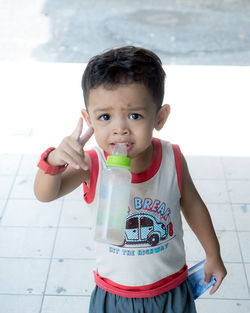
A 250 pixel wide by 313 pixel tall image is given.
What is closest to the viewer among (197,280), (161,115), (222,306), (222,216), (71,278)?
(161,115)

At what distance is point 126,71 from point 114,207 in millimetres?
314

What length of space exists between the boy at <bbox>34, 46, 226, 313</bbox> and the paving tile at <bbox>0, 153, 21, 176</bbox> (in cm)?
159

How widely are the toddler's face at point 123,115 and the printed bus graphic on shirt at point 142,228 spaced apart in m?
0.22

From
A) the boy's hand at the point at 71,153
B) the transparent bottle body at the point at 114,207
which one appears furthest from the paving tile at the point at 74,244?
the boy's hand at the point at 71,153

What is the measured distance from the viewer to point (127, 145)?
112 cm

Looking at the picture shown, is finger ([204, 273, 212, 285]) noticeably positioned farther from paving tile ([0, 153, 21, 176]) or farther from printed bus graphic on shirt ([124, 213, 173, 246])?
paving tile ([0, 153, 21, 176])

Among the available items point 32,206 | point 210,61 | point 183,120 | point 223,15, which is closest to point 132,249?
point 32,206

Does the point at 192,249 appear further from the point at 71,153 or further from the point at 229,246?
the point at 71,153

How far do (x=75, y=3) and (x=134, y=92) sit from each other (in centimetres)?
427

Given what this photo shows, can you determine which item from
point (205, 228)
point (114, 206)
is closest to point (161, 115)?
point (114, 206)

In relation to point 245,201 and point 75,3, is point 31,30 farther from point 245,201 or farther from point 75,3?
point 245,201

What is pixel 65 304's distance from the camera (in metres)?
2.08

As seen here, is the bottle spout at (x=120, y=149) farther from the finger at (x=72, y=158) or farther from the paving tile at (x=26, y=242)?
the paving tile at (x=26, y=242)

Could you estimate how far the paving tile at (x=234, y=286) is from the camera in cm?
210
